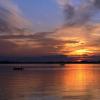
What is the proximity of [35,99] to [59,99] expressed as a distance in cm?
250

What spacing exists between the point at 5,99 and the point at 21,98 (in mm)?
1684

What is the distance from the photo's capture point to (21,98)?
120 ft

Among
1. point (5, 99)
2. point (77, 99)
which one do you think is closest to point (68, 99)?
point (77, 99)

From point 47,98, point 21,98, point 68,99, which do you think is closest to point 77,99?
point 68,99

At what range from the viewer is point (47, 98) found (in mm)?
36406

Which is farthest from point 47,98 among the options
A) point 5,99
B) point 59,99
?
point 5,99

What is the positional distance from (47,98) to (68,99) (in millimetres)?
2312

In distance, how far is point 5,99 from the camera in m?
35.9

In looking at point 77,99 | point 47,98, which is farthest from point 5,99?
point 77,99

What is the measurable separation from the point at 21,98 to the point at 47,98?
2657mm

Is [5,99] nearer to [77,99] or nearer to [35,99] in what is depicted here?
[35,99]

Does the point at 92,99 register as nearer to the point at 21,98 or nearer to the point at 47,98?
the point at 47,98

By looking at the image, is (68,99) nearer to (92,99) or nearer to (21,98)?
(92,99)

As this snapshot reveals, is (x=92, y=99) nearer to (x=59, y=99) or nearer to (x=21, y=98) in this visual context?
(x=59, y=99)
